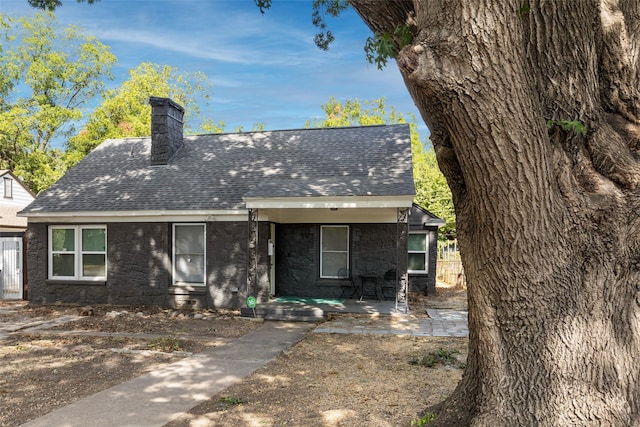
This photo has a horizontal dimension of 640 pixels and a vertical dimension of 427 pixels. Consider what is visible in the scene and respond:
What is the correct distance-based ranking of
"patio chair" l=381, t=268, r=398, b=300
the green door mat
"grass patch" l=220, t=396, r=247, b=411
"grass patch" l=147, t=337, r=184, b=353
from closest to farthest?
1. "grass patch" l=220, t=396, r=247, b=411
2. "grass patch" l=147, t=337, r=184, b=353
3. the green door mat
4. "patio chair" l=381, t=268, r=398, b=300

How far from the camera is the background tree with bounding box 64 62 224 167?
26016 mm

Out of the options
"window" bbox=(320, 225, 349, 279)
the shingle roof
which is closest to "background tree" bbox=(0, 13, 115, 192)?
the shingle roof

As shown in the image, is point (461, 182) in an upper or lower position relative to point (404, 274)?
upper

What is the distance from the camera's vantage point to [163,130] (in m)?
13.8

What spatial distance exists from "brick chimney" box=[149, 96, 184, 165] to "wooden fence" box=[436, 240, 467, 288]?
11.5m

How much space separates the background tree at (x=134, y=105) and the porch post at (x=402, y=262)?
49.0ft

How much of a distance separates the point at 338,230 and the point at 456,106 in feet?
34.3

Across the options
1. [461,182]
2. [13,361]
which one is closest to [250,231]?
[13,361]

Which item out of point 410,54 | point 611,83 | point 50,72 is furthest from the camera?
point 50,72

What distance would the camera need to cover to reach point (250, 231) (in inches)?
432

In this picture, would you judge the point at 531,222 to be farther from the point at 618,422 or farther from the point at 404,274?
the point at 404,274

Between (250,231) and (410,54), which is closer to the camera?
(410,54)

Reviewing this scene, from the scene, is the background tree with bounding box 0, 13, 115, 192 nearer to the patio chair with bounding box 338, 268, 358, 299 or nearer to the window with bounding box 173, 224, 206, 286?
the window with bounding box 173, 224, 206, 286

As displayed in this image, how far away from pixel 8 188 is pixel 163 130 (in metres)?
12.2
